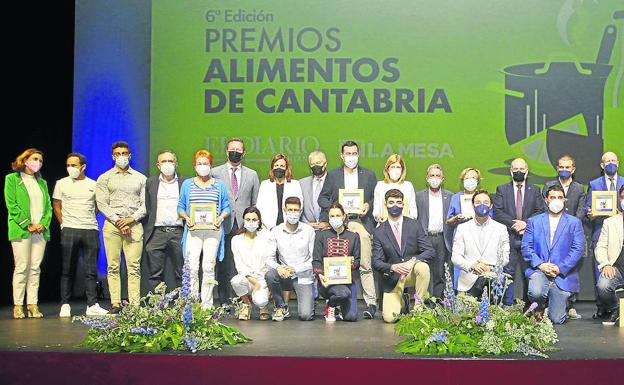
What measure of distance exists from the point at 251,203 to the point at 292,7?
2392mm

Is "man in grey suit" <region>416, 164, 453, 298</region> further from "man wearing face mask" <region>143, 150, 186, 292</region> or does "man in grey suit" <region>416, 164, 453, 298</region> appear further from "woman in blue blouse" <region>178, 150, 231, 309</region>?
"man wearing face mask" <region>143, 150, 186, 292</region>

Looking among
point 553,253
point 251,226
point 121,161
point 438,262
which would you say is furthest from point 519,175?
point 121,161

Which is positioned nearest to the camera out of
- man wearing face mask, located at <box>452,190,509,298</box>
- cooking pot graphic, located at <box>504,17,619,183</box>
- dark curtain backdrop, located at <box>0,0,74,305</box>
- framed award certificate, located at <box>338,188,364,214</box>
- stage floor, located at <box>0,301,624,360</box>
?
stage floor, located at <box>0,301,624,360</box>

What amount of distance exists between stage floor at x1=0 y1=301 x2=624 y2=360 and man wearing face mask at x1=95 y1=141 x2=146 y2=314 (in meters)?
0.68

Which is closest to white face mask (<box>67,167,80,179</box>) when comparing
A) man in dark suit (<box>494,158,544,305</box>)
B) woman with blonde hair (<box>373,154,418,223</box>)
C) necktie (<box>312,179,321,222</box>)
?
necktie (<box>312,179,321,222</box>)

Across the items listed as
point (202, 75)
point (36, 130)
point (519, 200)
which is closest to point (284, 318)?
point (519, 200)

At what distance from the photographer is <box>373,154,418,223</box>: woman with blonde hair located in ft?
26.0

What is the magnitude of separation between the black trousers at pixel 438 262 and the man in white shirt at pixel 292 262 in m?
1.29

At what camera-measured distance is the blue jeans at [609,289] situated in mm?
7258

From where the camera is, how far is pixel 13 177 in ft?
24.8

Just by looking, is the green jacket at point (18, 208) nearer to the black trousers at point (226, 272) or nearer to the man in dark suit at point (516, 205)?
the black trousers at point (226, 272)

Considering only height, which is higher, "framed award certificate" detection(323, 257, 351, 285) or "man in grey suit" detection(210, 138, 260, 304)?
"man in grey suit" detection(210, 138, 260, 304)

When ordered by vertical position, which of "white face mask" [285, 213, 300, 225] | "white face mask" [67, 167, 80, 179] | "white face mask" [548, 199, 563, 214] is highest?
"white face mask" [67, 167, 80, 179]

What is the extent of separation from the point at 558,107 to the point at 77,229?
5.09m
